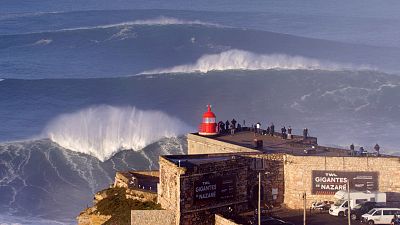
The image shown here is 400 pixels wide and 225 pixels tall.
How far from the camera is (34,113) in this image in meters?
58.5

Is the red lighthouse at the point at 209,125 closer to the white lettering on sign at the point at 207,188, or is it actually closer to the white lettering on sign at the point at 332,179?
the white lettering on sign at the point at 332,179

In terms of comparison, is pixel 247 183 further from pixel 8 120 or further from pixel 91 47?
pixel 91 47

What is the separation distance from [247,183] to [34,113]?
33.3m

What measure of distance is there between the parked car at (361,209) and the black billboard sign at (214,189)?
3.20m

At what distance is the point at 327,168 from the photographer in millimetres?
27391

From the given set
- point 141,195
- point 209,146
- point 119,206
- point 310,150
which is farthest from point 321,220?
point 209,146

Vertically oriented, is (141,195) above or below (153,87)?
below

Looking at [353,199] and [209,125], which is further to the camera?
[209,125]

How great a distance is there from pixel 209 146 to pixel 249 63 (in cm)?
4640

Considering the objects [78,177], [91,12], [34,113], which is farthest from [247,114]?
[91,12]

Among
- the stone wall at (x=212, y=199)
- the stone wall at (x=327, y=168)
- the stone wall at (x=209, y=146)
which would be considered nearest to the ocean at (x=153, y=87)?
the stone wall at (x=209, y=146)

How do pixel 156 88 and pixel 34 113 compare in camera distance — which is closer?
pixel 34 113

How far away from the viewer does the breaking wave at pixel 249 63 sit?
7419 cm

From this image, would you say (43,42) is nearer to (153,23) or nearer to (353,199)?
(153,23)
